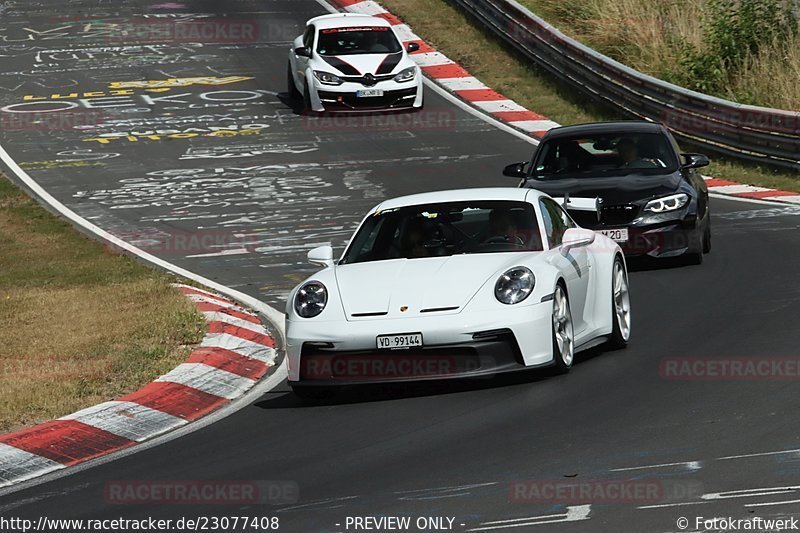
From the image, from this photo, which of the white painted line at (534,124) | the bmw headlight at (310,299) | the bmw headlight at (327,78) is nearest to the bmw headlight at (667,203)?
the bmw headlight at (310,299)

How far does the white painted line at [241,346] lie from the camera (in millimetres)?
12062

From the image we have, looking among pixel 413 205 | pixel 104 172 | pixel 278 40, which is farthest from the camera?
pixel 278 40

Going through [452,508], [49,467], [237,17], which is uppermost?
[452,508]

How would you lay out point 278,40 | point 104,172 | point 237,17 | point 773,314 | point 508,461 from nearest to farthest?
point 508,461
point 773,314
point 104,172
point 278,40
point 237,17

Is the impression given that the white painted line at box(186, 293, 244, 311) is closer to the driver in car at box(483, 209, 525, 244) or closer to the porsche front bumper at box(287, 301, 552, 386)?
the driver in car at box(483, 209, 525, 244)

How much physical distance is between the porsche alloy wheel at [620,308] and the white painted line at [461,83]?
57.5 feet

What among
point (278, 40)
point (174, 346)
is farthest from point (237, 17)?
point (174, 346)

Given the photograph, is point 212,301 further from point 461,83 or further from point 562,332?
point 461,83

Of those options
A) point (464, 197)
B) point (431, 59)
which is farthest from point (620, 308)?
point (431, 59)

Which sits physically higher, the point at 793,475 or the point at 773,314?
the point at 793,475

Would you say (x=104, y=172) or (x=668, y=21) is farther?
(x=668, y=21)

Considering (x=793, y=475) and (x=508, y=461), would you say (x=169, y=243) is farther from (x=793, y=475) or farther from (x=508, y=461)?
(x=793, y=475)

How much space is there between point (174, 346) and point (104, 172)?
1164cm

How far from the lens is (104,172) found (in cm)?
2336
